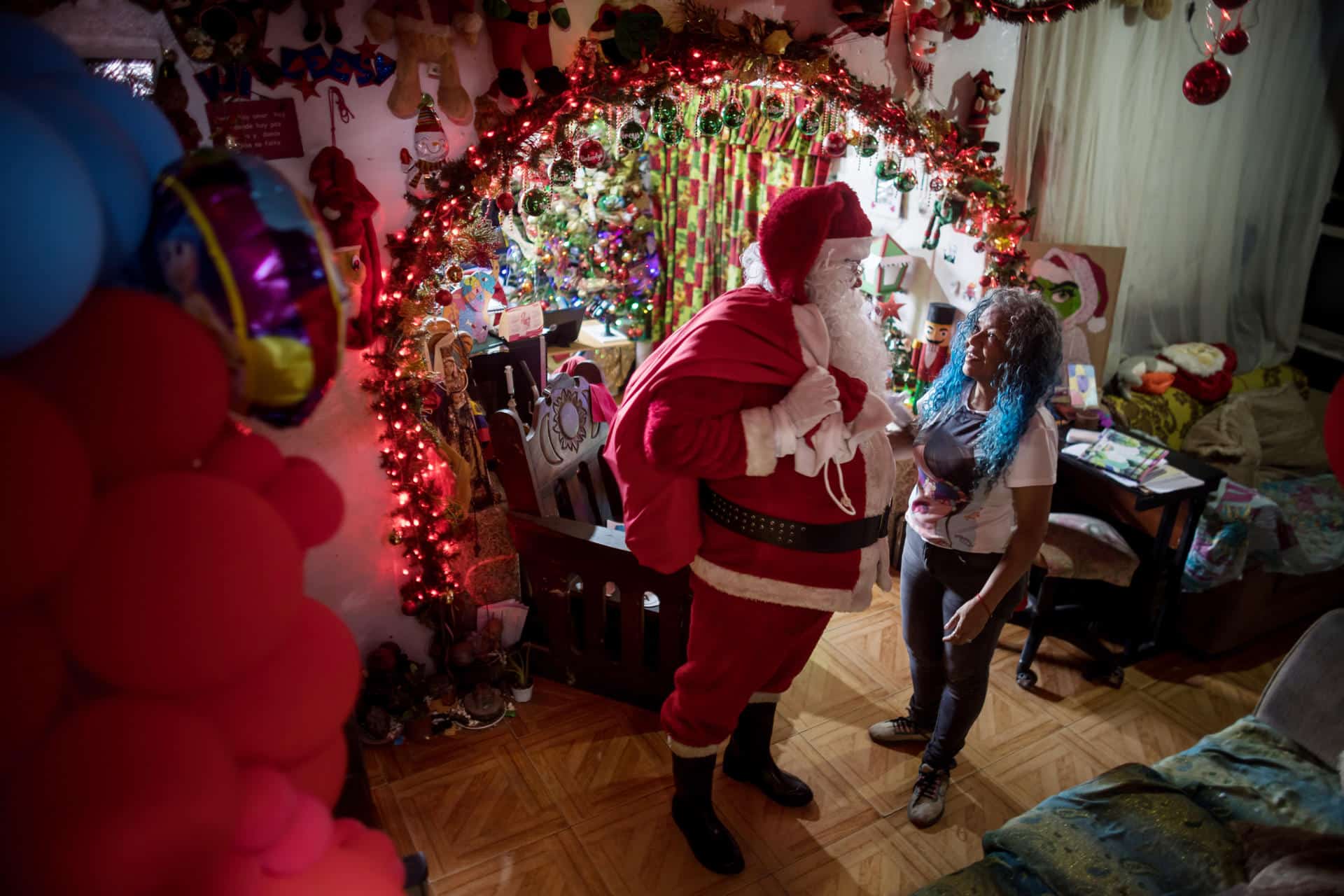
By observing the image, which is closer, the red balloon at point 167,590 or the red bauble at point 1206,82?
the red balloon at point 167,590

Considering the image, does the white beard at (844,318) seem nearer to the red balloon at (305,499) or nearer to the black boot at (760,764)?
the black boot at (760,764)

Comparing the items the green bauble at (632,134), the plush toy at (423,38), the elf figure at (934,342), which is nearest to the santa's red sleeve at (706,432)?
the green bauble at (632,134)

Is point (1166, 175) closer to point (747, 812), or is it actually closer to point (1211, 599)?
point (1211, 599)

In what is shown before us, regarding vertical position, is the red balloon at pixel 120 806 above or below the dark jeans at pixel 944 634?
above

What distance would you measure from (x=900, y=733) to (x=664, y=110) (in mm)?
2010

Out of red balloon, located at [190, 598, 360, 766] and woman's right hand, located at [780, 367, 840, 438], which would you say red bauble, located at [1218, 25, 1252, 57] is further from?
red balloon, located at [190, 598, 360, 766]

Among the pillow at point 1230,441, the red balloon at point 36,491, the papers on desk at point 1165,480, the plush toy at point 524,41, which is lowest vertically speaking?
the pillow at point 1230,441

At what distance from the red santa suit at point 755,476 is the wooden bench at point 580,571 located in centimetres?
49

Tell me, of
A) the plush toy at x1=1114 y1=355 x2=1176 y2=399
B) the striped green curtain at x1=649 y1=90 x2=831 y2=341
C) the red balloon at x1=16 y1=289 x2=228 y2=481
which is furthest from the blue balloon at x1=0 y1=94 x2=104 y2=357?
the plush toy at x1=1114 y1=355 x2=1176 y2=399

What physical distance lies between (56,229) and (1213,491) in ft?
11.3

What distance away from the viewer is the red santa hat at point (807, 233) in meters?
1.87

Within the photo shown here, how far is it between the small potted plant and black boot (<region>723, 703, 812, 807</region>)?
0.69m

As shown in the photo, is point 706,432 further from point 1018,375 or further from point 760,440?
point 1018,375

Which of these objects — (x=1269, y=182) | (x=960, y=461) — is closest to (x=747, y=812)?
(x=960, y=461)
